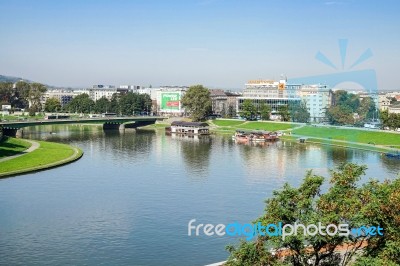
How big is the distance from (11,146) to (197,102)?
56.0 meters

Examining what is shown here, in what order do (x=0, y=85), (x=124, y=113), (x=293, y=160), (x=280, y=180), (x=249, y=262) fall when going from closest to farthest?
(x=249, y=262) → (x=280, y=180) → (x=293, y=160) → (x=124, y=113) → (x=0, y=85)

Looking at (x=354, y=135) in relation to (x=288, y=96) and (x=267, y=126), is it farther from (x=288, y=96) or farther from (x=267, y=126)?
(x=288, y=96)

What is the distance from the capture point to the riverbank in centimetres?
4581

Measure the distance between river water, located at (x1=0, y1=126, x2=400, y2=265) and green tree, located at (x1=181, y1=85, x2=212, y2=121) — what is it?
45369mm

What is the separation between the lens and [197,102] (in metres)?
110

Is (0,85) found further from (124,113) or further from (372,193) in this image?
(372,193)

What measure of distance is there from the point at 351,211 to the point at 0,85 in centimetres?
14119

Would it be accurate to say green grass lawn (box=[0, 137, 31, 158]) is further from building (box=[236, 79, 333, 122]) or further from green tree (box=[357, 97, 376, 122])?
green tree (box=[357, 97, 376, 122])

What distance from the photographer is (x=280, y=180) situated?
43438 millimetres

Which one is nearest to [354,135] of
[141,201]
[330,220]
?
[141,201]

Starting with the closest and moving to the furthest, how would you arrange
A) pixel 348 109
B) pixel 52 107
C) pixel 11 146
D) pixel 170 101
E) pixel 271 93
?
pixel 11 146 < pixel 348 109 < pixel 271 93 < pixel 52 107 < pixel 170 101

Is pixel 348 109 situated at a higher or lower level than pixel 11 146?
higher

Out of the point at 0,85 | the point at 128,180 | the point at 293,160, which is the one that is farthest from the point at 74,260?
the point at 0,85

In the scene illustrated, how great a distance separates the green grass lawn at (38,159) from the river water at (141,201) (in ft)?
5.73
